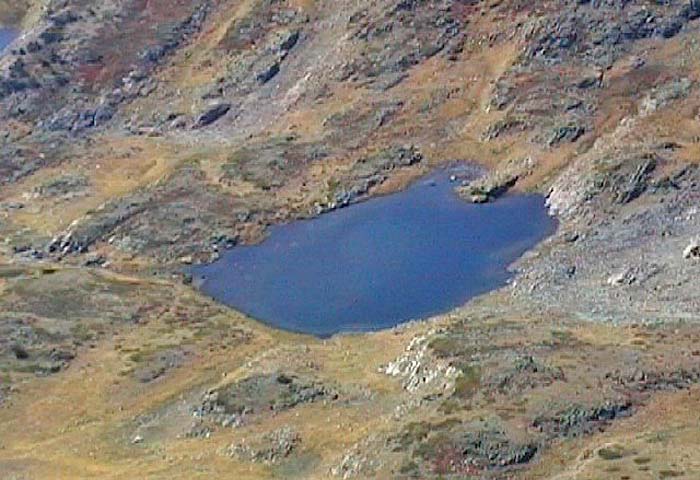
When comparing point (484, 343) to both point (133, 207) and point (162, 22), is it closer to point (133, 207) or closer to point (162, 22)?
point (133, 207)

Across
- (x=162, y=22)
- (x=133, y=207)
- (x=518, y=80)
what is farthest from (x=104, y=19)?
(x=518, y=80)

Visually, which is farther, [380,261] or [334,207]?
[334,207]

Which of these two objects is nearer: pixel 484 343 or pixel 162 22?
pixel 484 343

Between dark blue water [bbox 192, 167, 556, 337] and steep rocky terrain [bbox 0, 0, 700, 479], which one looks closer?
steep rocky terrain [bbox 0, 0, 700, 479]

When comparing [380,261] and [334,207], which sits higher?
[334,207]
